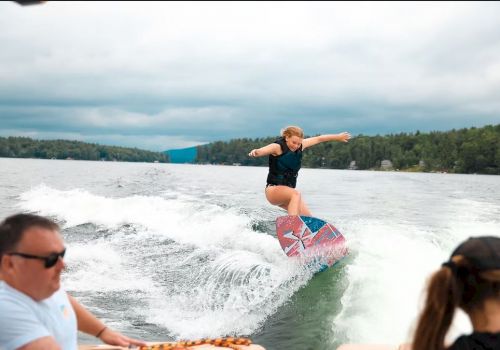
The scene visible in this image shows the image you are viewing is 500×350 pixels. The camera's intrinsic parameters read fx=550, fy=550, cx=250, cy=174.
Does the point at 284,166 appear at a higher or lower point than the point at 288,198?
higher

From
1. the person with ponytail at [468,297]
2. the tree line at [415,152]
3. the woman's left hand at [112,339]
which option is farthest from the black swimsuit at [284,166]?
the tree line at [415,152]

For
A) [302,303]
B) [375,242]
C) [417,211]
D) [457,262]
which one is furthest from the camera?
[417,211]

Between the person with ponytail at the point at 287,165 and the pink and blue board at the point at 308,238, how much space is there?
1.13ft

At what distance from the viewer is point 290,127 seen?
28.7ft

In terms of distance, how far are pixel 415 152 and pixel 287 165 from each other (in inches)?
3984

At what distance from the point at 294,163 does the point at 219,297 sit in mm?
2654

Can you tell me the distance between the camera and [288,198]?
29.1 ft

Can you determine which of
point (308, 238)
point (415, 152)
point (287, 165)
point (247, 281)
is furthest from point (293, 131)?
point (415, 152)

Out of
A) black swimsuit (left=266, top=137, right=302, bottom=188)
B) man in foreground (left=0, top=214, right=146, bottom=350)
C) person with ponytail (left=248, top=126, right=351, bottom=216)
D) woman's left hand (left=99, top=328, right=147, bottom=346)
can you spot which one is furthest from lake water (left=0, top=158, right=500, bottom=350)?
man in foreground (left=0, top=214, right=146, bottom=350)

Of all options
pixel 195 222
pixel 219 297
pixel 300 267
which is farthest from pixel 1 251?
pixel 195 222

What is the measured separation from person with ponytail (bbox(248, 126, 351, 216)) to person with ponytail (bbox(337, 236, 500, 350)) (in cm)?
674

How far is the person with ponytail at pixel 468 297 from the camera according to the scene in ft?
5.82

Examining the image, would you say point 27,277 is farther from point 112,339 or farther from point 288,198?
point 288,198

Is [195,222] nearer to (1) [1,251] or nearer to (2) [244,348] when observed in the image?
(2) [244,348]
